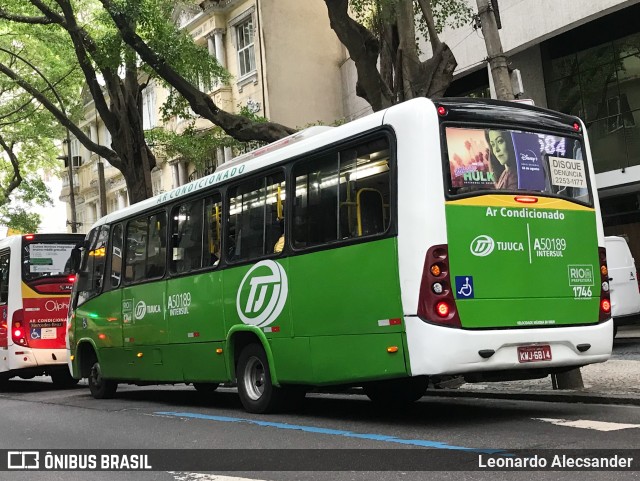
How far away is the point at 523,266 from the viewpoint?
880 centimetres

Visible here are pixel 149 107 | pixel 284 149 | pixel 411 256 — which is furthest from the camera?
pixel 149 107

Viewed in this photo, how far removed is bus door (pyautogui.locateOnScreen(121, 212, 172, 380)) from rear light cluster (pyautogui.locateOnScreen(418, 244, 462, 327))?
5.34 meters

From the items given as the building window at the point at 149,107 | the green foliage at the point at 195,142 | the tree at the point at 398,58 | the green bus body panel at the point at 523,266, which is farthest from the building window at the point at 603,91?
the building window at the point at 149,107

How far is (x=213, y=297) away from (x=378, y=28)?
878 centimetres

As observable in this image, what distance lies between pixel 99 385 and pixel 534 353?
8631mm

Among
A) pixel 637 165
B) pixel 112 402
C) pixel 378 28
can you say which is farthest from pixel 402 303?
pixel 637 165

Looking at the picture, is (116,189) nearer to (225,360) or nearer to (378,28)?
(378,28)

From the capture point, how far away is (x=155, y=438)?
367 inches

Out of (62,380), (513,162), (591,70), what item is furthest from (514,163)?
(591,70)

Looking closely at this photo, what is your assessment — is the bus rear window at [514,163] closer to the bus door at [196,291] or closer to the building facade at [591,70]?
the bus door at [196,291]

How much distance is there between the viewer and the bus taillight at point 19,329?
1808 centimetres

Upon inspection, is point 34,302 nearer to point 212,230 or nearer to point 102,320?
point 102,320

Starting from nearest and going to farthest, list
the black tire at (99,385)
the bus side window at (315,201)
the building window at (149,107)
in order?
the bus side window at (315,201) < the black tire at (99,385) < the building window at (149,107)

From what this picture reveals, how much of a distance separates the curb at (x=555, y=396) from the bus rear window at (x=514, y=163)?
6.84ft
